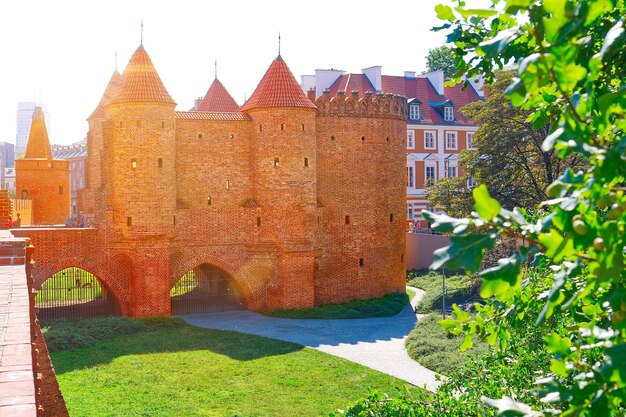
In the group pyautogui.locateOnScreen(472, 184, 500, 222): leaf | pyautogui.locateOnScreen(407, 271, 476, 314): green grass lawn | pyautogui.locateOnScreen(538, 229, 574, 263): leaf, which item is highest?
pyautogui.locateOnScreen(472, 184, 500, 222): leaf

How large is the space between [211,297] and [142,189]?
5299 millimetres

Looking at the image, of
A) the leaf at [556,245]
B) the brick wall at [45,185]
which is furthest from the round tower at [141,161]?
the leaf at [556,245]

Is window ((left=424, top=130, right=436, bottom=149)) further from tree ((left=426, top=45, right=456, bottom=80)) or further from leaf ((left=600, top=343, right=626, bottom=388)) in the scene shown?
leaf ((left=600, top=343, right=626, bottom=388))

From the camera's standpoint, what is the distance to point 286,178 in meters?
27.5

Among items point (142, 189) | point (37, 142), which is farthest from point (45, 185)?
point (142, 189)

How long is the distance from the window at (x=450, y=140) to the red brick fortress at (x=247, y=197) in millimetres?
15801

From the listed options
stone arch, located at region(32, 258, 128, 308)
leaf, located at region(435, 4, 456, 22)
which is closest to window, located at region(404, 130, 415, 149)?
stone arch, located at region(32, 258, 128, 308)

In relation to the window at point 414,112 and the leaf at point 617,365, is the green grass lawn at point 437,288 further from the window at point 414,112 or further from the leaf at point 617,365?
the leaf at point 617,365

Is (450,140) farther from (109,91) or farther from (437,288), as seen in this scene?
(109,91)

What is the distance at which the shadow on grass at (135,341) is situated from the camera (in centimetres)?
2053

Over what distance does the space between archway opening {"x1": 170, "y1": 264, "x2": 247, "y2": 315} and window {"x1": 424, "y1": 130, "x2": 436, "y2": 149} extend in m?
19.8

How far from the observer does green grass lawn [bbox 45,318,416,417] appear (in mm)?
16125

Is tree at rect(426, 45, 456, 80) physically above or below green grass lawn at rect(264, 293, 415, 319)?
above

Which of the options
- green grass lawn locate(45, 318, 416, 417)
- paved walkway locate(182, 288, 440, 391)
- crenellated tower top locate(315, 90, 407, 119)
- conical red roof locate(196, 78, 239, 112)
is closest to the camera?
green grass lawn locate(45, 318, 416, 417)
